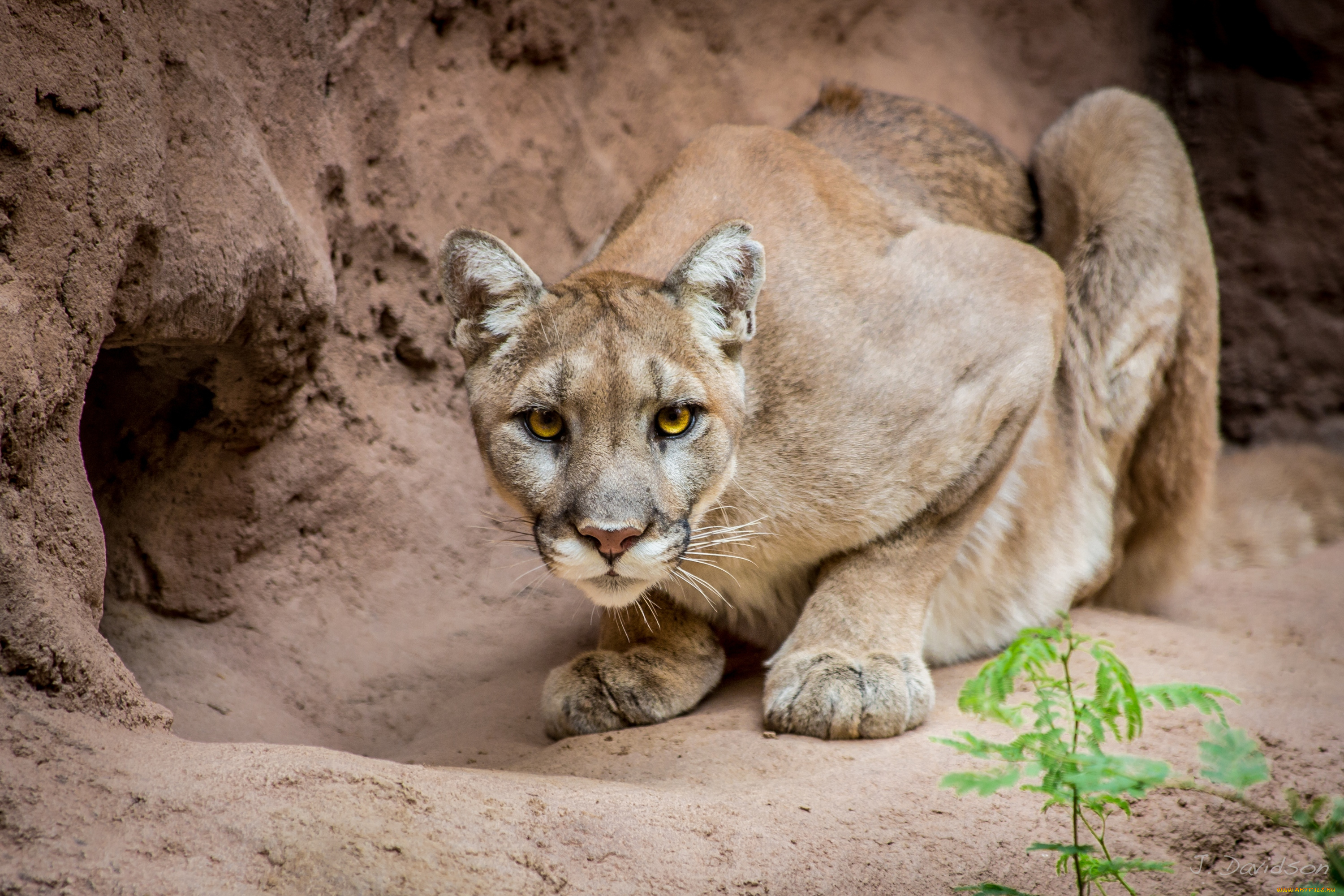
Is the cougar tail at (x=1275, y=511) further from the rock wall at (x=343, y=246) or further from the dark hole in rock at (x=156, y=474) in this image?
the dark hole in rock at (x=156, y=474)

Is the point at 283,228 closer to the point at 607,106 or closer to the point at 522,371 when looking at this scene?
the point at 522,371

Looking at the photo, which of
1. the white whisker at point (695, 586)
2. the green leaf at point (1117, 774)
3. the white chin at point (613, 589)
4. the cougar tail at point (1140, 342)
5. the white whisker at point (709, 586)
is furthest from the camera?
the cougar tail at point (1140, 342)

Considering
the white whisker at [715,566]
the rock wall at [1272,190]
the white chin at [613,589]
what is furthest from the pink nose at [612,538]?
the rock wall at [1272,190]

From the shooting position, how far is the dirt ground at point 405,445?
7.56ft

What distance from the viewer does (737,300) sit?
317 centimetres

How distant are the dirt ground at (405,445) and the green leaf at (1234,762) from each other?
2.18ft

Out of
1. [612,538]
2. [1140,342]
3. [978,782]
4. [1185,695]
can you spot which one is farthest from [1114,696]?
[1140,342]

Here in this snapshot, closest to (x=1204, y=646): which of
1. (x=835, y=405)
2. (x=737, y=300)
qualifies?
(x=835, y=405)

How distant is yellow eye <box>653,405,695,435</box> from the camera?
3.04 metres

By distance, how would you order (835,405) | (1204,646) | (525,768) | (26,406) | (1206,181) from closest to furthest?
(26,406) < (525,768) < (835,405) < (1204,646) < (1206,181)

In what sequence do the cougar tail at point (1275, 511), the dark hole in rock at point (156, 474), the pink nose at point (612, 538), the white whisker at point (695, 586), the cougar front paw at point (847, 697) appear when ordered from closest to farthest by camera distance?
the pink nose at point (612, 538) → the cougar front paw at point (847, 697) → the white whisker at point (695, 586) → the dark hole in rock at point (156, 474) → the cougar tail at point (1275, 511)

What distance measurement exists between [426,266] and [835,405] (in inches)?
74.6

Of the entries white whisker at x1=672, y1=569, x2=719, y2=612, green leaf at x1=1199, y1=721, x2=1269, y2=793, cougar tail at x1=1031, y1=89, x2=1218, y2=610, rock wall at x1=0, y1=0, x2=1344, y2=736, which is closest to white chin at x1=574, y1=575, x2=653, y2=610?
white whisker at x1=672, y1=569, x2=719, y2=612

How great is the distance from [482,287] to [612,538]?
0.86 meters
